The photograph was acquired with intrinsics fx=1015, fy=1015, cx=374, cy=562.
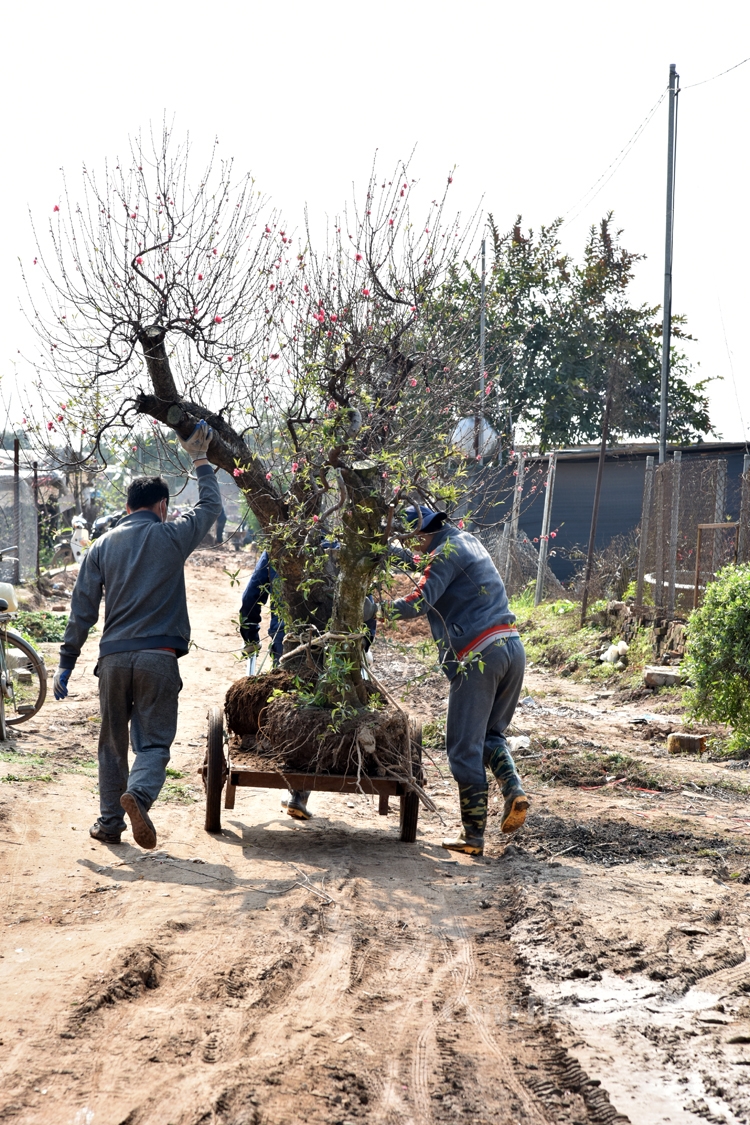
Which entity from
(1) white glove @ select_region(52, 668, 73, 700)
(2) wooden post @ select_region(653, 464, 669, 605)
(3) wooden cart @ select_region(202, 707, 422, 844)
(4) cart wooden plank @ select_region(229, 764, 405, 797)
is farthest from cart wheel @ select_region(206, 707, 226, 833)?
(2) wooden post @ select_region(653, 464, 669, 605)

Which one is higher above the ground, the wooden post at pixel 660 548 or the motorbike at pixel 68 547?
the wooden post at pixel 660 548

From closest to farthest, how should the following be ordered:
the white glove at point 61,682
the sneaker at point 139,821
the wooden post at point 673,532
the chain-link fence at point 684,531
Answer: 1. the sneaker at point 139,821
2. the white glove at point 61,682
3. the chain-link fence at point 684,531
4. the wooden post at point 673,532

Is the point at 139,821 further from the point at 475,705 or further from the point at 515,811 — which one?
the point at 515,811

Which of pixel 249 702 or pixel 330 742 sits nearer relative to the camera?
pixel 330 742

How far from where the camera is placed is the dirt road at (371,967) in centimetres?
292

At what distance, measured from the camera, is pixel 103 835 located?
592 centimetres

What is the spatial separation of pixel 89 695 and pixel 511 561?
11.1m

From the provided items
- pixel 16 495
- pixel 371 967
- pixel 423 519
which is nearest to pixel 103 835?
pixel 371 967

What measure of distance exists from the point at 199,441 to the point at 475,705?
8.08ft

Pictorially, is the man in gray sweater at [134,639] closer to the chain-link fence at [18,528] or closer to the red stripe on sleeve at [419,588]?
the red stripe on sleeve at [419,588]

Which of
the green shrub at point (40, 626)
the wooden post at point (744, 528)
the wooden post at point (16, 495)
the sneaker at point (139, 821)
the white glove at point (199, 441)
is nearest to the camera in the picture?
the sneaker at point (139, 821)

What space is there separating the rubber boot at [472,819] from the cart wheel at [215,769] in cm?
141

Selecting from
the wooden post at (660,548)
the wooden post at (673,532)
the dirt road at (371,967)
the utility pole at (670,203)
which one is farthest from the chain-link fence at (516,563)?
the dirt road at (371,967)

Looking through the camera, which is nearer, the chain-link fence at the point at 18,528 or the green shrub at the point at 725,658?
the green shrub at the point at 725,658
